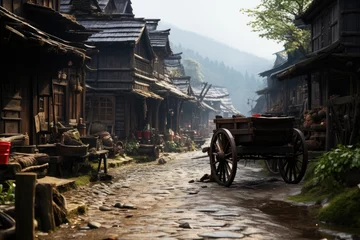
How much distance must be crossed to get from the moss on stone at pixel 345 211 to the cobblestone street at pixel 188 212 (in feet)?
1.01

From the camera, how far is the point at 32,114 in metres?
12.1

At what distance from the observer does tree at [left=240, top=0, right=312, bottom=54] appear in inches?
1033

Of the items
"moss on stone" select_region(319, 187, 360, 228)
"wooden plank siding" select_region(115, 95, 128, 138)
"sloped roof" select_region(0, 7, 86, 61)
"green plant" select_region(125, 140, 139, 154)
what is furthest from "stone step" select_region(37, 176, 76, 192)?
"wooden plank siding" select_region(115, 95, 128, 138)

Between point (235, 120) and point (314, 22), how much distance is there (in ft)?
36.5

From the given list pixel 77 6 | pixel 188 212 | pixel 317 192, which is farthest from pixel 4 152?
pixel 77 6

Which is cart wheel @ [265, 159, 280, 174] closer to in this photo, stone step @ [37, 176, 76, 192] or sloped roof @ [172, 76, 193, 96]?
stone step @ [37, 176, 76, 192]

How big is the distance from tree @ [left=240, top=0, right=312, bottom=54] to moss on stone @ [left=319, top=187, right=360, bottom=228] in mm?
21250

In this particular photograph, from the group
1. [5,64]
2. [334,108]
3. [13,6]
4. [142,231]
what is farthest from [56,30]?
[142,231]

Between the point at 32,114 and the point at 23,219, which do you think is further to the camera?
the point at 32,114

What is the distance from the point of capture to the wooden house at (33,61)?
942 cm

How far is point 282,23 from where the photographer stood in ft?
88.7

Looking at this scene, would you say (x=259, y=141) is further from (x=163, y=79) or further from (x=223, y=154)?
(x=163, y=79)

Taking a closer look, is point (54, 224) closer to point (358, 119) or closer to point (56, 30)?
point (358, 119)

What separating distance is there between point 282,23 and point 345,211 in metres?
22.6
